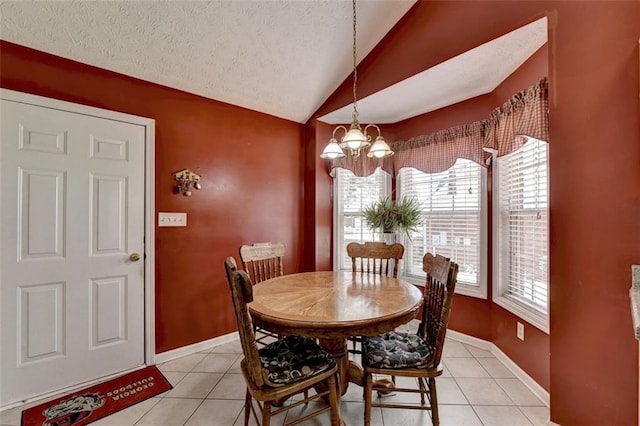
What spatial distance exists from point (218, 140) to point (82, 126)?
3.44 feet

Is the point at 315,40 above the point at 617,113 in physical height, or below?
above

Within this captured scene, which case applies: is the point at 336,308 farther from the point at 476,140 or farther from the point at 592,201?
the point at 476,140

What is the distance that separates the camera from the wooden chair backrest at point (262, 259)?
2.25 m

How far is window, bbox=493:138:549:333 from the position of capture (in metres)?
1.98

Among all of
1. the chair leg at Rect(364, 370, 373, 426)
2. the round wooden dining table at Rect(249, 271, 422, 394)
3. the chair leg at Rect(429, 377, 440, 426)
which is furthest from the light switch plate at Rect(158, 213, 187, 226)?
the chair leg at Rect(429, 377, 440, 426)

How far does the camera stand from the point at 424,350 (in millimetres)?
1574

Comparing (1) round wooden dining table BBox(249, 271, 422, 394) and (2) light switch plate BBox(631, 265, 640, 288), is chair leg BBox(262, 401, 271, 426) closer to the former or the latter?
(1) round wooden dining table BBox(249, 271, 422, 394)

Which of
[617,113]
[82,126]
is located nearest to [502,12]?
[617,113]

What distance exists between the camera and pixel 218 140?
2758mm

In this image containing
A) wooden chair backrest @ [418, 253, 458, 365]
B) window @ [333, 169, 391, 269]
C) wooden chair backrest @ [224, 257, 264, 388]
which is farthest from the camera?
window @ [333, 169, 391, 269]

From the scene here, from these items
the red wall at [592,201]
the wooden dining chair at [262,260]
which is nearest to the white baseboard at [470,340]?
the red wall at [592,201]

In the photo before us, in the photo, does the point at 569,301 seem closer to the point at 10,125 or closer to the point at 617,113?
the point at 617,113

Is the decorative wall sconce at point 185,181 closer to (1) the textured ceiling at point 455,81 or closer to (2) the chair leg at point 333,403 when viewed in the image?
(1) the textured ceiling at point 455,81

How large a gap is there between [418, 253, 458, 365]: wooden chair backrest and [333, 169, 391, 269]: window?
1.55 m
